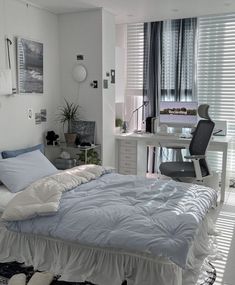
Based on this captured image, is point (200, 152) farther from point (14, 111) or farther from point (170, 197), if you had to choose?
point (14, 111)

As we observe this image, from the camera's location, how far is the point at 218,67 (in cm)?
502

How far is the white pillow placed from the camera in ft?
9.40

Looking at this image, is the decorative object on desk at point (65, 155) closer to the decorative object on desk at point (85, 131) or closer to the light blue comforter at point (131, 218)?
the decorative object on desk at point (85, 131)

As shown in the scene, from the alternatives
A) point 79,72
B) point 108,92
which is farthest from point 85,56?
point 108,92

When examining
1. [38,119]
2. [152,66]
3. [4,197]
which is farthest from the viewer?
[152,66]

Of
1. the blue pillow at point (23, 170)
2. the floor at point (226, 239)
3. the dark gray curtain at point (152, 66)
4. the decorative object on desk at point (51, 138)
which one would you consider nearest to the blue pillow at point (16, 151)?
the blue pillow at point (23, 170)

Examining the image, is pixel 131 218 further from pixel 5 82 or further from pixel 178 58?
pixel 178 58

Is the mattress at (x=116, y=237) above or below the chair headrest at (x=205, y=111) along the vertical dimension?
below

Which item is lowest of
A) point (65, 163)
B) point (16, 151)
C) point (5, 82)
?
point (65, 163)

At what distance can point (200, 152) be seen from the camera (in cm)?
409

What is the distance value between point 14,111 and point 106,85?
135 cm

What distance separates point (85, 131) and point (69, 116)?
306mm

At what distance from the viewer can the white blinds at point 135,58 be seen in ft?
17.9

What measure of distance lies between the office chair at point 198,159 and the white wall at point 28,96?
1.75 m
